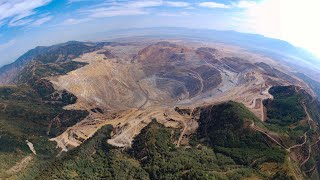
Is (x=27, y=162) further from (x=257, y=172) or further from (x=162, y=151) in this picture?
(x=257, y=172)

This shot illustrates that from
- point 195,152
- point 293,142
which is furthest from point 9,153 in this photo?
point 293,142

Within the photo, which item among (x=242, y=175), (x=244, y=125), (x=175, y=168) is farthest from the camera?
(x=244, y=125)

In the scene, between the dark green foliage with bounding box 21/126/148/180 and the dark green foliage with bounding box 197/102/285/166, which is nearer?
the dark green foliage with bounding box 21/126/148/180

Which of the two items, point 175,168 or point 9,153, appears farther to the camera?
point 9,153

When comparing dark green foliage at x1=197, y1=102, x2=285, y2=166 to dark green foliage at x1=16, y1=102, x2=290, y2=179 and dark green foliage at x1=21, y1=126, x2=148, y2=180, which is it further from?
dark green foliage at x1=21, y1=126, x2=148, y2=180

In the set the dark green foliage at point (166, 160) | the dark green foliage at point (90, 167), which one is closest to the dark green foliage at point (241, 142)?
the dark green foliage at point (166, 160)

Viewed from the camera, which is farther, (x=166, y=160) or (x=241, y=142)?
(x=241, y=142)

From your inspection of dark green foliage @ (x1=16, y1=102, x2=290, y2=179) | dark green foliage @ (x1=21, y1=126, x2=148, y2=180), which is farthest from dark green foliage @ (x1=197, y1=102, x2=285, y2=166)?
dark green foliage @ (x1=21, y1=126, x2=148, y2=180)

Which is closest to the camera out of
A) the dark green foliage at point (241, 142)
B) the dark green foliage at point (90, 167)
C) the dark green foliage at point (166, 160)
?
the dark green foliage at point (166, 160)

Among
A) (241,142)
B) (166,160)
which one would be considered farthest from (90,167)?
(241,142)

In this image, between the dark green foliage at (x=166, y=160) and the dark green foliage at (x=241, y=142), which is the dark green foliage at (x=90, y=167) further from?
the dark green foliage at (x=241, y=142)

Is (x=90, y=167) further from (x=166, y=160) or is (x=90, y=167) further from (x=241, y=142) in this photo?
(x=241, y=142)
